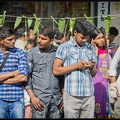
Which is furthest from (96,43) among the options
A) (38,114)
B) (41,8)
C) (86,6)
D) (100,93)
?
(41,8)

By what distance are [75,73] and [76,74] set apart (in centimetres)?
2

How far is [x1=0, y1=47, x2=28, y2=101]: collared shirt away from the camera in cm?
457

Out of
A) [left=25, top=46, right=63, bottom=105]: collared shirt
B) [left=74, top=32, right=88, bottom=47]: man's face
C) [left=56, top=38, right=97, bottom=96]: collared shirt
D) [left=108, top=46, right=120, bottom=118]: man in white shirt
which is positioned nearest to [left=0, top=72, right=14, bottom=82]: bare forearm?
[left=25, top=46, right=63, bottom=105]: collared shirt

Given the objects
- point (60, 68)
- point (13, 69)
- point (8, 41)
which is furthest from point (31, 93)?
point (8, 41)

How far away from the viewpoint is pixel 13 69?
15.1ft

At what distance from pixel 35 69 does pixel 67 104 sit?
0.67 metres

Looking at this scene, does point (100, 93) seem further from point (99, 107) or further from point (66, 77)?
point (66, 77)

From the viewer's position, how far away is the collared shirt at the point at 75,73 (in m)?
4.50

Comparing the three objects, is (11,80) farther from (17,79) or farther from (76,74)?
(76,74)

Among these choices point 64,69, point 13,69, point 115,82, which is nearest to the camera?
point 64,69

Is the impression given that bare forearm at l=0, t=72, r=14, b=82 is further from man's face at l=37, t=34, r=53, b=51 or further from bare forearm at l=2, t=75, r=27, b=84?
man's face at l=37, t=34, r=53, b=51

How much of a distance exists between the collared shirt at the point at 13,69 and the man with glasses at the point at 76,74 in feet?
1.47

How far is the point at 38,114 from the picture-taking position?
4676mm

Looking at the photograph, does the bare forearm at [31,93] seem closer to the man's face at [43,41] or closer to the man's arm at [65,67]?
the man's arm at [65,67]
